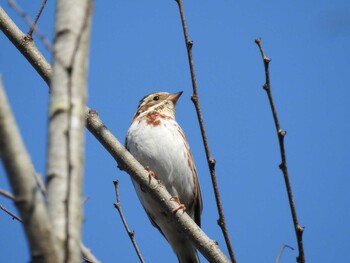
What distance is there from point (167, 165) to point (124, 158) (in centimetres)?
252

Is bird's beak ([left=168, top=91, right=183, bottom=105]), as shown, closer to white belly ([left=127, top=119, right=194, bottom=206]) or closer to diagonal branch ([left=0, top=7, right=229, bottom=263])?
white belly ([left=127, top=119, right=194, bottom=206])

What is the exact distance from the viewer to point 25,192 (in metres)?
2.36

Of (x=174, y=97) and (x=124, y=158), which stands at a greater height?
(x=174, y=97)

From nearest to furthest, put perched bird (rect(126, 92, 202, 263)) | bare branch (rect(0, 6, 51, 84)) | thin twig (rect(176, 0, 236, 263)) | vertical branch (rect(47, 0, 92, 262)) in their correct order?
vertical branch (rect(47, 0, 92, 262))
thin twig (rect(176, 0, 236, 263))
bare branch (rect(0, 6, 51, 84))
perched bird (rect(126, 92, 202, 263))

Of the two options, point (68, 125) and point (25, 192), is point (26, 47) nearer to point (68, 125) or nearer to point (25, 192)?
point (68, 125)

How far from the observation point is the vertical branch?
251cm

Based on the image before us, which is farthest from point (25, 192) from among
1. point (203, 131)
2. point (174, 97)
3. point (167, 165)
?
point (174, 97)

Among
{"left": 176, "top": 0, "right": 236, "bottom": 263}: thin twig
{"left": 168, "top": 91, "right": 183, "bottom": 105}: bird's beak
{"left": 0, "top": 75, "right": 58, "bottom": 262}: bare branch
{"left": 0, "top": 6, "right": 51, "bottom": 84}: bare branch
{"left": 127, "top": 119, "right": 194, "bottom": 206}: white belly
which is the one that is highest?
{"left": 168, "top": 91, "right": 183, "bottom": 105}: bird's beak

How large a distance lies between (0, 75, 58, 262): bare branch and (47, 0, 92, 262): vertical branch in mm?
109

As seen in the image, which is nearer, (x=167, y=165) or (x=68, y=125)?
(x=68, y=125)

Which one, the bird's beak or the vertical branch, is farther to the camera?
the bird's beak

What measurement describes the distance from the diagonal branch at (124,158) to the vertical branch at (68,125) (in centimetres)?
287

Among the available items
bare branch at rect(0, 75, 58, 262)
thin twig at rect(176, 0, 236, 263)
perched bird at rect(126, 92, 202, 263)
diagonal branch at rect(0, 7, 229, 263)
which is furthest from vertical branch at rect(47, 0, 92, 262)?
perched bird at rect(126, 92, 202, 263)

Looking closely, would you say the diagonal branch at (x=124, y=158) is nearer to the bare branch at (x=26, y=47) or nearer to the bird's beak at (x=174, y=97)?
the bare branch at (x=26, y=47)
